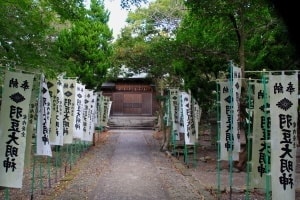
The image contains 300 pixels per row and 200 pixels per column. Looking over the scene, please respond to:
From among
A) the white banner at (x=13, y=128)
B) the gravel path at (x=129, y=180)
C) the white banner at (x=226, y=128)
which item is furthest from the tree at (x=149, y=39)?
the white banner at (x=13, y=128)

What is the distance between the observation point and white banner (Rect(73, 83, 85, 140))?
13395 millimetres

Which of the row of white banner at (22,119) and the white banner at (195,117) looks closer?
the row of white banner at (22,119)

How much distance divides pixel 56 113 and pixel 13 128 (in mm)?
4608

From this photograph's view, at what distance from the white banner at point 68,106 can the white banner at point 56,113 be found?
49.0 inches

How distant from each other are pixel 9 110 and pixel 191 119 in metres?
8.78

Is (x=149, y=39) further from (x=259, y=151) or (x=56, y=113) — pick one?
(x=259, y=151)

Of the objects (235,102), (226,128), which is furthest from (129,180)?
(235,102)

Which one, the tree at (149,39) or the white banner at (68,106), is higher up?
the tree at (149,39)

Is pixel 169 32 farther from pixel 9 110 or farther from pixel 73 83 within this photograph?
pixel 9 110

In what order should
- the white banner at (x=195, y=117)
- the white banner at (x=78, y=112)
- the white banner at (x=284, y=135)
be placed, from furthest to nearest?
1. the white banner at (x=195, y=117)
2. the white banner at (x=78, y=112)
3. the white banner at (x=284, y=135)

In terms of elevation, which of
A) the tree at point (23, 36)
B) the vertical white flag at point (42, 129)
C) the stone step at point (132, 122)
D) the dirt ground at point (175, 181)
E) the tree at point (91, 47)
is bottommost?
the dirt ground at point (175, 181)

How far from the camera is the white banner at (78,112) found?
1339 centimetres

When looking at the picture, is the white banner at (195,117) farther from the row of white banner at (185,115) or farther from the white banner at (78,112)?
the white banner at (78,112)

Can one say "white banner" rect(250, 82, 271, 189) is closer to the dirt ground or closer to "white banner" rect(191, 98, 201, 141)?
the dirt ground
